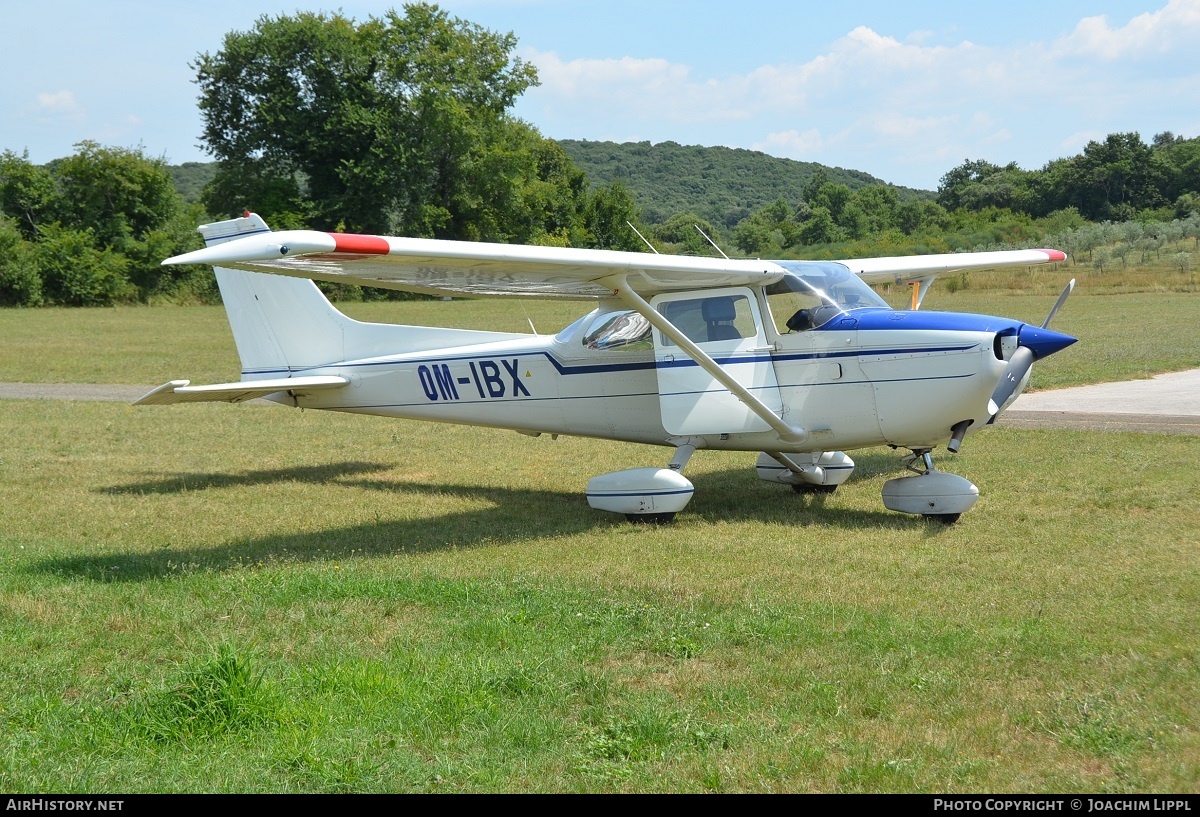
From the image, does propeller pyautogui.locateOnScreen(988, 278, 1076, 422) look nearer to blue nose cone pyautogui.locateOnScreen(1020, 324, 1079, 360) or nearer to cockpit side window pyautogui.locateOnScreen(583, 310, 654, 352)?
blue nose cone pyautogui.locateOnScreen(1020, 324, 1079, 360)

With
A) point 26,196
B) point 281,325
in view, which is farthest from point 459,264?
point 26,196

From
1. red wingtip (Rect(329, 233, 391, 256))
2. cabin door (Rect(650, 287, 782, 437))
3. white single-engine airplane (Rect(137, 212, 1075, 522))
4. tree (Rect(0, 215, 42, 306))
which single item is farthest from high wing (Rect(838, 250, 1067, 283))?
tree (Rect(0, 215, 42, 306))

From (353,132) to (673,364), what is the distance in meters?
52.6

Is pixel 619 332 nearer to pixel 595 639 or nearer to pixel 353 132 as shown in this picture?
pixel 595 639

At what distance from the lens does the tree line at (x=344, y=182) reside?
167 ft

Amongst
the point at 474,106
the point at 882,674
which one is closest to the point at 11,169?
the point at 474,106

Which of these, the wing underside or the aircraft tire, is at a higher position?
the wing underside

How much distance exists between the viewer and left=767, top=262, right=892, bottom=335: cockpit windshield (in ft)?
30.0

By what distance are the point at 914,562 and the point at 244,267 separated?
494 centimetres

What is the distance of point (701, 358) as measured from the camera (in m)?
8.89

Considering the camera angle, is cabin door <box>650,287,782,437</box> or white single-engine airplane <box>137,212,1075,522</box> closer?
A: white single-engine airplane <box>137,212,1075,522</box>

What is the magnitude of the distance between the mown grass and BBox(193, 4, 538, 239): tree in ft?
162

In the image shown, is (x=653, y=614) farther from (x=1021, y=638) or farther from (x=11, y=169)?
(x=11, y=169)

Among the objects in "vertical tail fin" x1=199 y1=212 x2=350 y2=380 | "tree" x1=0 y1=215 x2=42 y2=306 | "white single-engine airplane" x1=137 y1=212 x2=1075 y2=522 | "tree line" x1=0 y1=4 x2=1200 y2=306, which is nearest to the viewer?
"white single-engine airplane" x1=137 y1=212 x2=1075 y2=522
